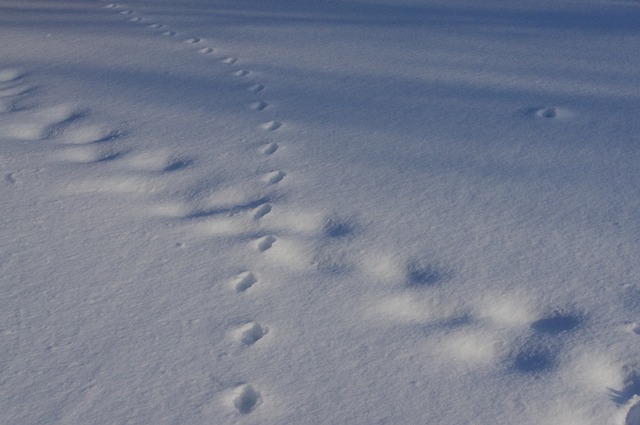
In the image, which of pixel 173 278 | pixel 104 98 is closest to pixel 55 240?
pixel 173 278

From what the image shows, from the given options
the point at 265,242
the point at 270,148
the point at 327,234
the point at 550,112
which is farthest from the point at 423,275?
the point at 550,112

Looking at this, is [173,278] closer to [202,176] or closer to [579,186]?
[202,176]

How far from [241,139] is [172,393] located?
1301 millimetres

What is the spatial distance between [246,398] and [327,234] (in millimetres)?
648

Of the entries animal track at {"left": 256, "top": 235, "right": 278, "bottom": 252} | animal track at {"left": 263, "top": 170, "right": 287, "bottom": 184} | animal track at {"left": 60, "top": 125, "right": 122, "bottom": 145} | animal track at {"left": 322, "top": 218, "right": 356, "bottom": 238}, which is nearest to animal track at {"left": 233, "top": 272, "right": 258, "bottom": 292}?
animal track at {"left": 256, "top": 235, "right": 278, "bottom": 252}

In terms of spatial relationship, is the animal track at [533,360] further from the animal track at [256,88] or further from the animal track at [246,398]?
the animal track at [256,88]

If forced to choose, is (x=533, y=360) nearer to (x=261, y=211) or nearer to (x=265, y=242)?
(x=265, y=242)

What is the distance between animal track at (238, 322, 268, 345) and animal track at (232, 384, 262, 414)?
0.48 ft

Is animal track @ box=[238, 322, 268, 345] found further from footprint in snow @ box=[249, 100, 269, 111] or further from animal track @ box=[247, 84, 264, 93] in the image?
animal track @ box=[247, 84, 264, 93]

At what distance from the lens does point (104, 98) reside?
123 inches

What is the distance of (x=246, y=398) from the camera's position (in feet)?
4.81

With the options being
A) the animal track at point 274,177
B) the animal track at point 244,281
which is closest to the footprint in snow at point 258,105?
the animal track at point 274,177

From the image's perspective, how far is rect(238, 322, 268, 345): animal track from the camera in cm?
162

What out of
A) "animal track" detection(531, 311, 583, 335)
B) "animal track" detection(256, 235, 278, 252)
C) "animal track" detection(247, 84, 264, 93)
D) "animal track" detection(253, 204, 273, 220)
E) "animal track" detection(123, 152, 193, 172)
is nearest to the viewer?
"animal track" detection(531, 311, 583, 335)
